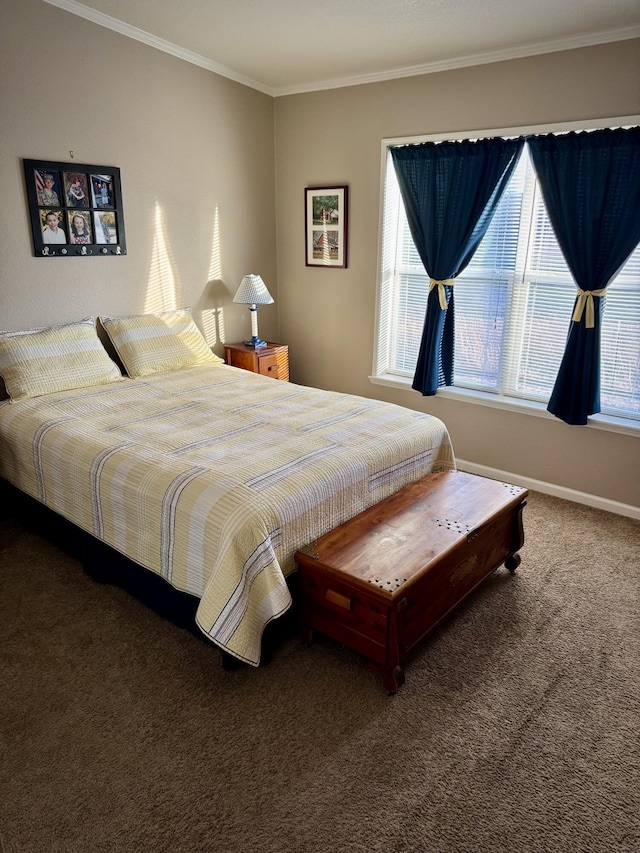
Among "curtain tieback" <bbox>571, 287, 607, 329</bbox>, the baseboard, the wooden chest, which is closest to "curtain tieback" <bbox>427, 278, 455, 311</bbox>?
"curtain tieback" <bbox>571, 287, 607, 329</bbox>

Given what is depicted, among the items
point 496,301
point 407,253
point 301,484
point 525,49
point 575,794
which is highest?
point 525,49

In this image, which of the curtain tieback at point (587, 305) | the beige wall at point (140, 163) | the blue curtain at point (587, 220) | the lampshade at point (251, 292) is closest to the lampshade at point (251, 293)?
the lampshade at point (251, 292)

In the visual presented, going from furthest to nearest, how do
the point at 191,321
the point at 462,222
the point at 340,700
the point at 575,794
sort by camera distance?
the point at 191,321 → the point at 462,222 → the point at 340,700 → the point at 575,794

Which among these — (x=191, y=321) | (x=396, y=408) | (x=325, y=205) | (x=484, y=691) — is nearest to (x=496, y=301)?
(x=396, y=408)

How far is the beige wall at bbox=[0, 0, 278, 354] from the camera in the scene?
3.14m

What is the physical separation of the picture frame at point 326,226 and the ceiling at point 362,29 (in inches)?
30.6

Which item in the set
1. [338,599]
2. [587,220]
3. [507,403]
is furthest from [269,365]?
[338,599]

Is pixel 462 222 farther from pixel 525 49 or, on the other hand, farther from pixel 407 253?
pixel 525 49

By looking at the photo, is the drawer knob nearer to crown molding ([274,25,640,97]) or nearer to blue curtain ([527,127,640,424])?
blue curtain ([527,127,640,424])

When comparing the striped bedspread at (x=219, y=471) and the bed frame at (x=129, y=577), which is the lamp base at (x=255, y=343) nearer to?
the striped bedspread at (x=219, y=471)

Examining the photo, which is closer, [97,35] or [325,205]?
[97,35]

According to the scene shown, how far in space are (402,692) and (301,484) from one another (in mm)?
834

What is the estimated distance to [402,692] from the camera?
211 cm

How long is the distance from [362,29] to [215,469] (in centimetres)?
261
